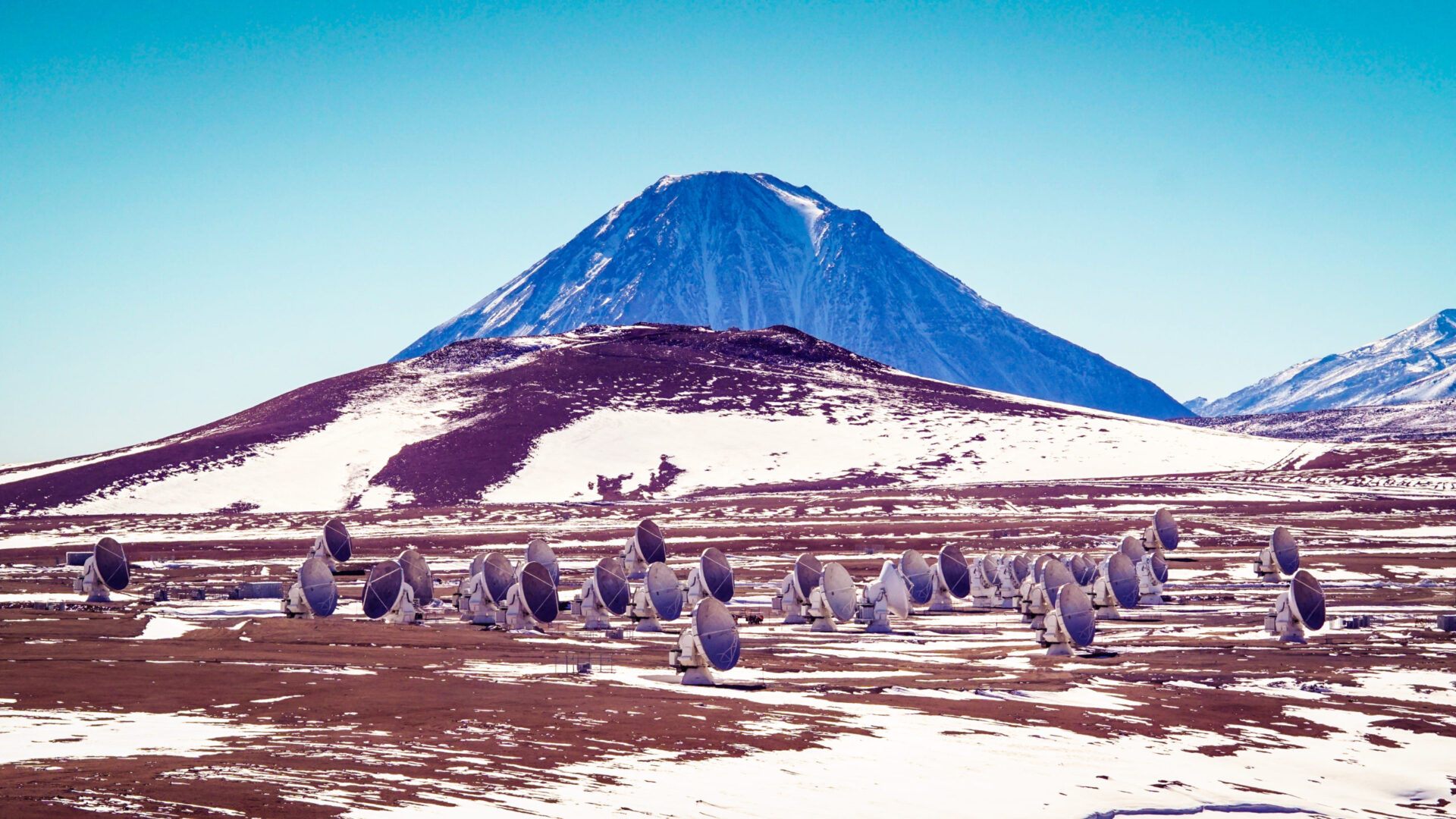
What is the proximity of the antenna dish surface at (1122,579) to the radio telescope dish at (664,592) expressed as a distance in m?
18.2

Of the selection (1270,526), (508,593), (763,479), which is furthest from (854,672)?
(763,479)

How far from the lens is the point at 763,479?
17000cm

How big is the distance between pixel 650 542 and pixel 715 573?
12639 mm

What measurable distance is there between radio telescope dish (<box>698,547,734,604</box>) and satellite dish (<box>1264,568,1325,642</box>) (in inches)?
827

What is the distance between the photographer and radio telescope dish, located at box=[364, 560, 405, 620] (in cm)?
5675

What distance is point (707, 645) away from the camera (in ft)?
127

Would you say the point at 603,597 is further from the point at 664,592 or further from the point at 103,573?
the point at 103,573

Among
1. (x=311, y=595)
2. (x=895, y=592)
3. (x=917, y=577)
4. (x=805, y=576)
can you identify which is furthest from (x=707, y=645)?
(x=917, y=577)

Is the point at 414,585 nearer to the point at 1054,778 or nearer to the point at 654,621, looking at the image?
the point at 654,621

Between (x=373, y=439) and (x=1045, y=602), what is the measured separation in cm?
14455

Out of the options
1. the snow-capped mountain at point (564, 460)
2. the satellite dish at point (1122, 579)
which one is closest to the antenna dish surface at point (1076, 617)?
the satellite dish at point (1122, 579)

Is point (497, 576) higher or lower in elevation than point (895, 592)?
higher

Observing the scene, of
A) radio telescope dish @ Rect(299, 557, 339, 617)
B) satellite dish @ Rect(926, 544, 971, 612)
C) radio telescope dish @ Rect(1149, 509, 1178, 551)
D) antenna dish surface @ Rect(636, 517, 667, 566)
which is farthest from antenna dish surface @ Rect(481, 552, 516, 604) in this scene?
radio telescope dish @ Rect(1149, 509, 1178, 551)

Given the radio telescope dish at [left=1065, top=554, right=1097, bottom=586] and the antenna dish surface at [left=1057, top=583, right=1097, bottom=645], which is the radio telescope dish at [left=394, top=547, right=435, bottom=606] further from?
the radio telescope dish at [left=1065, top=554, right=1097, bottom=586]
